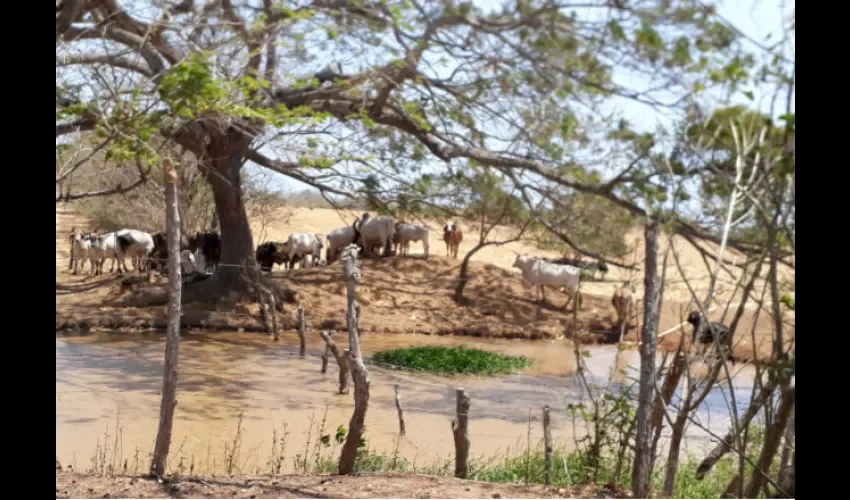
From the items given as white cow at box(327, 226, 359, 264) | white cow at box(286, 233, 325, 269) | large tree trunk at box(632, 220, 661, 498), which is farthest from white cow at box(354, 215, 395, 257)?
large tree trunk at box(632, 220, 661, 498)

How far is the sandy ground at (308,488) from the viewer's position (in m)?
3.79

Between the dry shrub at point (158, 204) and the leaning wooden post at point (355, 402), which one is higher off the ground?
the dry shrub at point (158, 204)

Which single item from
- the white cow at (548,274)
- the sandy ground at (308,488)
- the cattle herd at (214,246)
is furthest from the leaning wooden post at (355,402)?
the white cow at (548,274)

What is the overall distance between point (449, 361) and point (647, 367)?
22.7ft

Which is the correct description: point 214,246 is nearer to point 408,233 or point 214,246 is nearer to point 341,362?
point 408,233

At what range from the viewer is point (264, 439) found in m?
6.30

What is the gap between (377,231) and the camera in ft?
60.0

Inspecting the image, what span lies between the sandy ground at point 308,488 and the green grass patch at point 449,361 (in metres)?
5.81

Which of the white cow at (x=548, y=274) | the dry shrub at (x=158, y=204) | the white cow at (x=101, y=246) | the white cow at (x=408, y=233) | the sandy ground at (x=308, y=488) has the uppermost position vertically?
the dry shrub at (x=158, y=204)

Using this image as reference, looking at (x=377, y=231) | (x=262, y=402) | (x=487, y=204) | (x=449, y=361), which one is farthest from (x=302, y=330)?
(x=377, y=231)

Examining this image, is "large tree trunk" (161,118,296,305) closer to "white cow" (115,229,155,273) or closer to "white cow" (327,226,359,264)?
"white cow" (115,229,155,273)

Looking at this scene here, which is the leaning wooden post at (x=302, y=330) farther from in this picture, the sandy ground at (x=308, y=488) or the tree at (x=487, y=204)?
the sandy ground at (x=308, y=488)

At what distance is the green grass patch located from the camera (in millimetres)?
Answer: 10211
